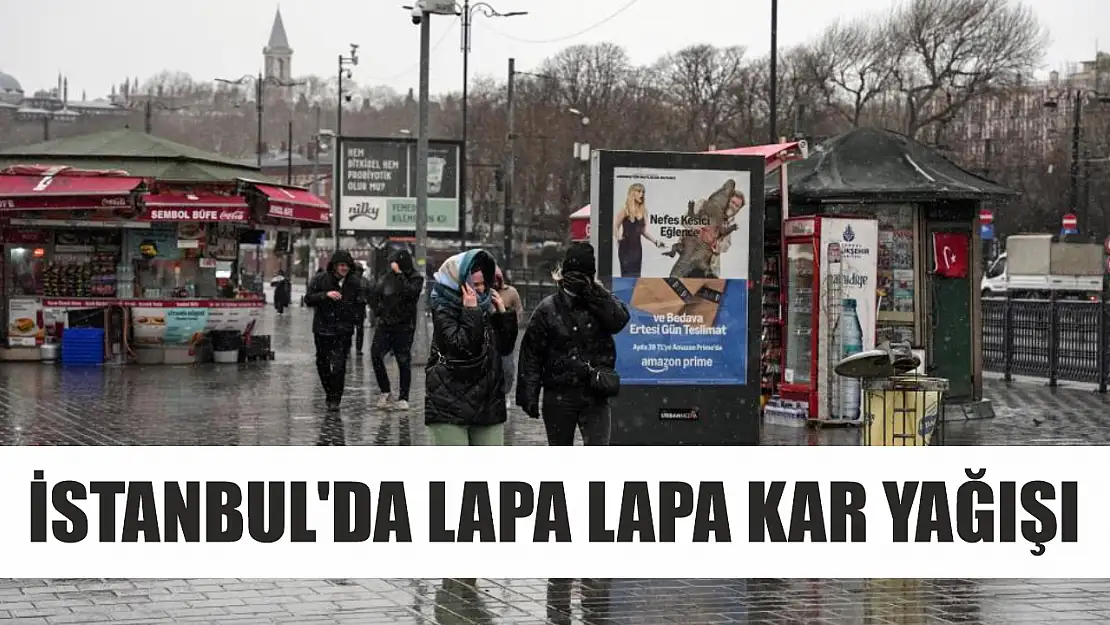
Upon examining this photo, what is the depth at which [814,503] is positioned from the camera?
301 inches

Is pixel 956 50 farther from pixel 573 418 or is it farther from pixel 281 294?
pixel 573 418

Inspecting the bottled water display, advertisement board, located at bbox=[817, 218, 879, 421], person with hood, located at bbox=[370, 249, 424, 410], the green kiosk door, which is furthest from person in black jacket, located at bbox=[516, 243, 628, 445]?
the green kiosk door

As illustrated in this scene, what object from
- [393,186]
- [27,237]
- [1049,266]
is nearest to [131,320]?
[27,237]

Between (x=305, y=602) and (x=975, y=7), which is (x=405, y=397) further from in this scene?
(x=975, y=7)

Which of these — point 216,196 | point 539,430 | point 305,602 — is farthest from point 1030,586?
point 216,196

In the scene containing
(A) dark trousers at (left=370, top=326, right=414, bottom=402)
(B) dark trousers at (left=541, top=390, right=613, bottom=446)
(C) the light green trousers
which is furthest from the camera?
(A) dark trousers at (left=370, top=326, right=414, bottom=402)

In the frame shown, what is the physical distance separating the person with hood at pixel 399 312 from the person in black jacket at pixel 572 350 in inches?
346

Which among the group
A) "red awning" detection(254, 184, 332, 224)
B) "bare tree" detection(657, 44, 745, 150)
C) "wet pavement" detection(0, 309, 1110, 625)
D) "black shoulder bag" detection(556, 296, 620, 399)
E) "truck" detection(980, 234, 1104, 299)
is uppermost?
"bare tree" detection(657, 44, 745, 150)

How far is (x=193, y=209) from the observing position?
27047mm

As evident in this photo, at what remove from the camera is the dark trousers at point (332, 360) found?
60.9 feet

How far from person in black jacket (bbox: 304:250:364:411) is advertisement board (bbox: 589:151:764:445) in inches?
217

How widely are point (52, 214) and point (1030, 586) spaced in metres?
21.3

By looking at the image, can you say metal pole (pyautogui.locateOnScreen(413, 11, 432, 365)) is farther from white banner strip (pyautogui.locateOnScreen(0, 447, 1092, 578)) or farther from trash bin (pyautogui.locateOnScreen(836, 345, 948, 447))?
white banner strip (pyautogui.locateOnScreen(0, 447, 1092, 578))

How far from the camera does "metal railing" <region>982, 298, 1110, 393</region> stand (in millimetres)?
23812
